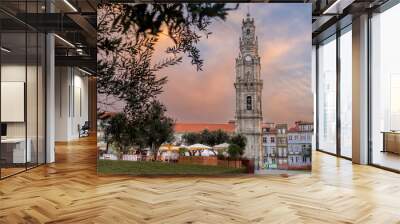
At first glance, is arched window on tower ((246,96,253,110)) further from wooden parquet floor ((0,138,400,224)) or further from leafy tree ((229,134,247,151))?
wooden parquet floor ((0,138,400,224))

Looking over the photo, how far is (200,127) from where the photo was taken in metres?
6.89

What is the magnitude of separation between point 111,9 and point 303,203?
14.3 ft

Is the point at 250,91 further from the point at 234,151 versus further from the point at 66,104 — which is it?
the point at 66,104

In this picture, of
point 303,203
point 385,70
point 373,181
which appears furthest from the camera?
point 385,70

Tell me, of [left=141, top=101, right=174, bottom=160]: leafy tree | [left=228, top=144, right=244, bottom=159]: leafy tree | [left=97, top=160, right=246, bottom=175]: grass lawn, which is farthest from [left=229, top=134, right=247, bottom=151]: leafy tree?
[left=141, top=101, right=174, bottom=160]: leafy tree

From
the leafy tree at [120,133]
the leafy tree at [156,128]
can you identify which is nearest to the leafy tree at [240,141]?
the leafy tree at [156,128]

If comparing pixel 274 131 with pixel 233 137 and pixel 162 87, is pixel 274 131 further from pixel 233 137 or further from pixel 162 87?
pixel 162 87

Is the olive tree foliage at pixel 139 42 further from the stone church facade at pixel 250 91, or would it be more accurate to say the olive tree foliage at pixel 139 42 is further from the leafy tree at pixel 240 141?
the leafy tree at pixel 240 141

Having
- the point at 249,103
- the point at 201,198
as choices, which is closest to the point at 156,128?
the point at 249,103

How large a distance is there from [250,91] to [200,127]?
3.48 feet

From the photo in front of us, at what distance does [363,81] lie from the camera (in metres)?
8.38

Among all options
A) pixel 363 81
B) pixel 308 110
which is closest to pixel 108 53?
pixel 308 110

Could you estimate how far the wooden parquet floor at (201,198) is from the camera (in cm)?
417

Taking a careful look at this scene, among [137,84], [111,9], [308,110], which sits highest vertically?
[111,9]
